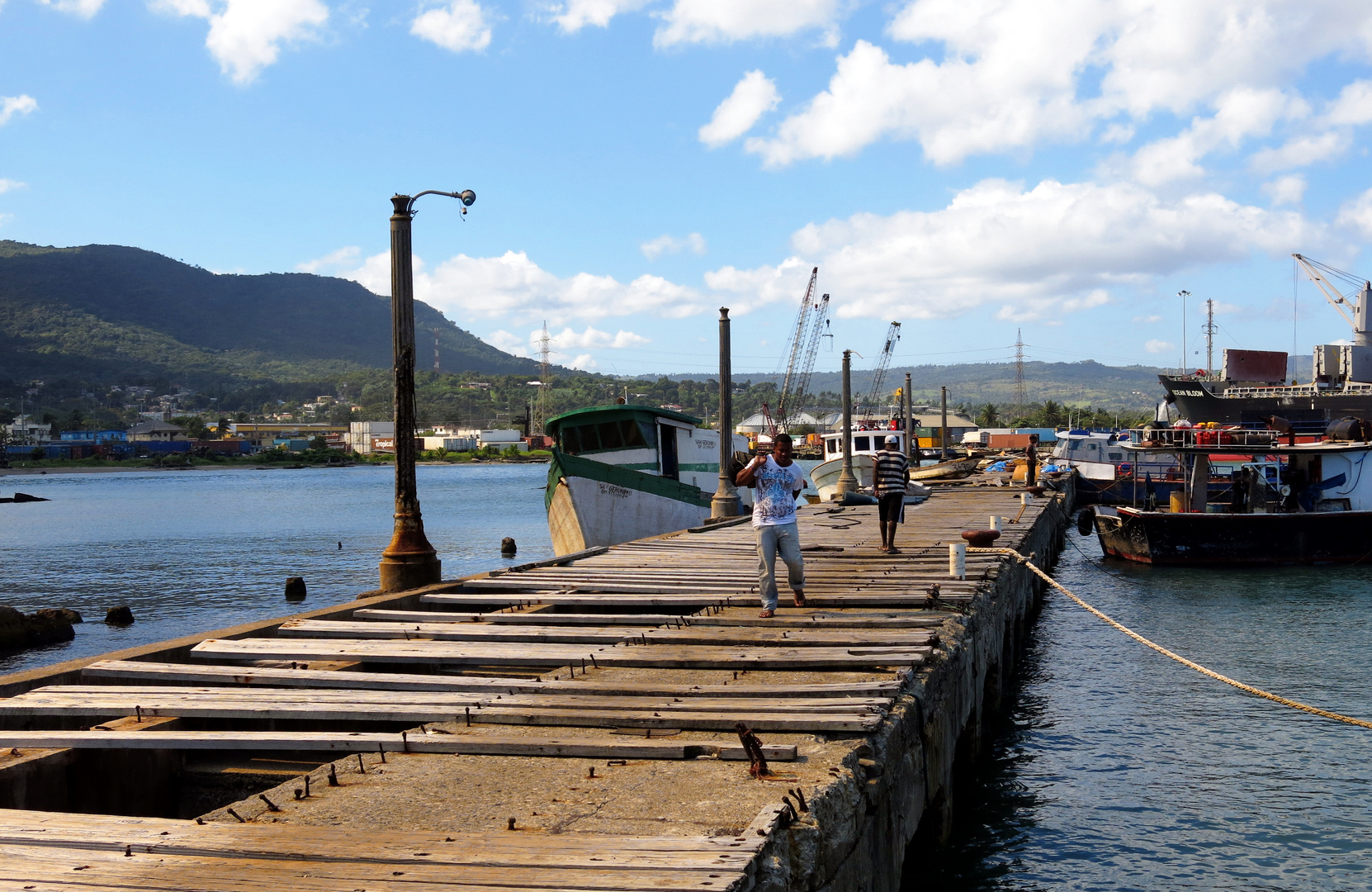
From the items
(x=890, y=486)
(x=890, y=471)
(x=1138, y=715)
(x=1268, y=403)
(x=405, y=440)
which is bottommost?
(x=1138, y=715)

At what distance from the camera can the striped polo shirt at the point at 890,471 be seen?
1609 cm

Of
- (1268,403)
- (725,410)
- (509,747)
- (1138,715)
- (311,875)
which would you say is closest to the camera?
(311,875)

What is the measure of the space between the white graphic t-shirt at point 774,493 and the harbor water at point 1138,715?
3248mm

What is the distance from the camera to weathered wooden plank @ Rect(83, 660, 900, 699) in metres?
6.83

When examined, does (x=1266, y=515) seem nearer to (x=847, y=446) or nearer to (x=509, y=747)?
(x=847, y=446)

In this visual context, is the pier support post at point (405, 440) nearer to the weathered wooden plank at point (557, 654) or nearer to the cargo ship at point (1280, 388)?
the weathered wooden plank at point (557, 654)

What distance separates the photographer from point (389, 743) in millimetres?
5879

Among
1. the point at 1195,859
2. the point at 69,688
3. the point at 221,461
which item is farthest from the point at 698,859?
the point at 221,461

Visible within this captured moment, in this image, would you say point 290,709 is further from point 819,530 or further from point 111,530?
point 111,530

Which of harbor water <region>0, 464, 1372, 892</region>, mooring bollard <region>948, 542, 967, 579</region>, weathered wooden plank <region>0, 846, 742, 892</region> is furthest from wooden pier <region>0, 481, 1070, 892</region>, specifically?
mooring bollard <region>948, 542, 967, 579</region>

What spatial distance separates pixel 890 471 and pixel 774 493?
5958mm

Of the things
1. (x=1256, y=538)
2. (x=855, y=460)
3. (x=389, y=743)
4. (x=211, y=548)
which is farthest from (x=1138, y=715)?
(x=211, y=548)

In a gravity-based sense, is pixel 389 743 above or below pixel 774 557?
below

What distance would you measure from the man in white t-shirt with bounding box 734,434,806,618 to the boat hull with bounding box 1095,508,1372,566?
2052cm
